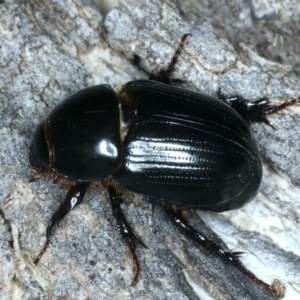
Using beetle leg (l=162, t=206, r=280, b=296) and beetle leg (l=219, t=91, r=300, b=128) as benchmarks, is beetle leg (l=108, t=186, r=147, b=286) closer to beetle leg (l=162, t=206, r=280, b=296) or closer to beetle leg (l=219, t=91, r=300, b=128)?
beetle leg (l=162, t=206, r=280, b=296)

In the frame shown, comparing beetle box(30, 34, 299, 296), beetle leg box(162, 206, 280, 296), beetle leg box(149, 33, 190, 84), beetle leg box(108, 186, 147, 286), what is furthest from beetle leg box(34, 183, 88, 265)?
beetle leg box(149, 33, 190, 84)

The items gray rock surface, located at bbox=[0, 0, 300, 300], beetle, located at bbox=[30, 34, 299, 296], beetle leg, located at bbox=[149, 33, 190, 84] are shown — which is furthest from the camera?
beetle leg, located at bbox=[149, 33, 190, 84]

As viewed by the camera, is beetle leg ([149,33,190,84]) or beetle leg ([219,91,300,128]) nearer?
beetle leg ([219,91,300,128])

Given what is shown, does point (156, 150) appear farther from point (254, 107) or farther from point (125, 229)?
point (254, 107)

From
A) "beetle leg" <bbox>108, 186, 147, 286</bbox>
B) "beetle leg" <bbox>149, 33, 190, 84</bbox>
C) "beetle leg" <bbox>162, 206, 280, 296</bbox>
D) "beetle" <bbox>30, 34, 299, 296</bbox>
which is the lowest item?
"beetle leg" <bbox>108, 186, 147, 286</bbox>

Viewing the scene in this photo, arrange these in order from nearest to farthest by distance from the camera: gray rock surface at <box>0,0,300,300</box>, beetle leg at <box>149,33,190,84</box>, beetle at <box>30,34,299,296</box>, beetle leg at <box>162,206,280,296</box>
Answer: gray rock surface at <box>0,0,300,300</box> < beetle at <box>30,34,299,296</box> < beetle leg at <box>162,206,280,296</box> < beetle leg at <box>149,33,190,84</box>

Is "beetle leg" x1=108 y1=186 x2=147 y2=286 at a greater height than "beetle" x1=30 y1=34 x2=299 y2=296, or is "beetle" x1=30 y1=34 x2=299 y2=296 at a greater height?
"beetle" x1=30 y1=34 x2=299 y2=296

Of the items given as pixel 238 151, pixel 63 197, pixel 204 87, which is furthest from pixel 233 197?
pixel 63 197
